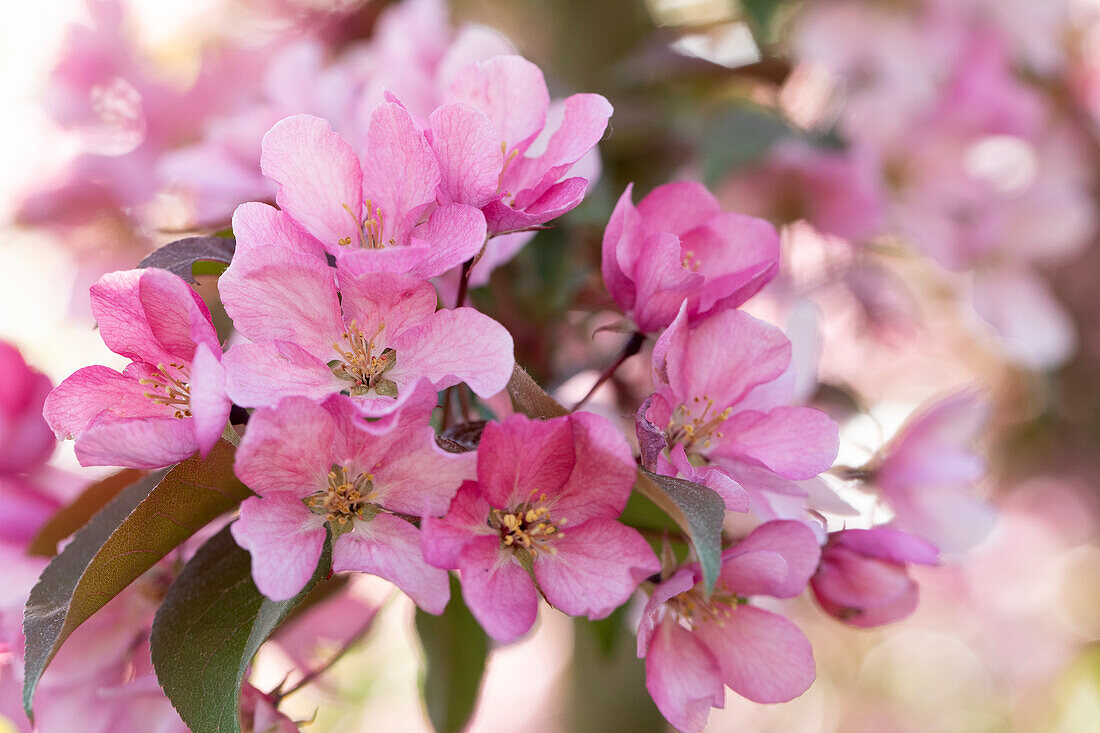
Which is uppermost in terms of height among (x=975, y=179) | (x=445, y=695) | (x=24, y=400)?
(x=24, y=400)

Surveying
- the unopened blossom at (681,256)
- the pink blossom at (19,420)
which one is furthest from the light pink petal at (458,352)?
the pink blossom at (19,420)

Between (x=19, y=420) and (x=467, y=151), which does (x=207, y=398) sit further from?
(x=19, y=420)

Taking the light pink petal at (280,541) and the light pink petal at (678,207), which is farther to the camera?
the light pink petal at (678,207)

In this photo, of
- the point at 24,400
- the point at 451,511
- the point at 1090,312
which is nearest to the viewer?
the point at 451,511

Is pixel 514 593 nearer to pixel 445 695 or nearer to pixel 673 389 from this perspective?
pixel 673 389

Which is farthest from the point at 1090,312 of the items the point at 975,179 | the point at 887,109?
the point at 887,109

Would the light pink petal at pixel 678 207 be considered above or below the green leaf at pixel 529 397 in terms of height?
above

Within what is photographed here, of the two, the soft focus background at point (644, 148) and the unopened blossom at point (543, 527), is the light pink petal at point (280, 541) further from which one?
the soft focus background at point (644, 148)

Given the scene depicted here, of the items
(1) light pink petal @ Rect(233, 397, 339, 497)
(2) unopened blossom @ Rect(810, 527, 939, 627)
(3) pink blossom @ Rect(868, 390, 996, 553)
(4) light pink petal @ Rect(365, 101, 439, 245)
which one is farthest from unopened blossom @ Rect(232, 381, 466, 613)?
(3) pink blossom @ Rect(868, 390, 996, 553)
